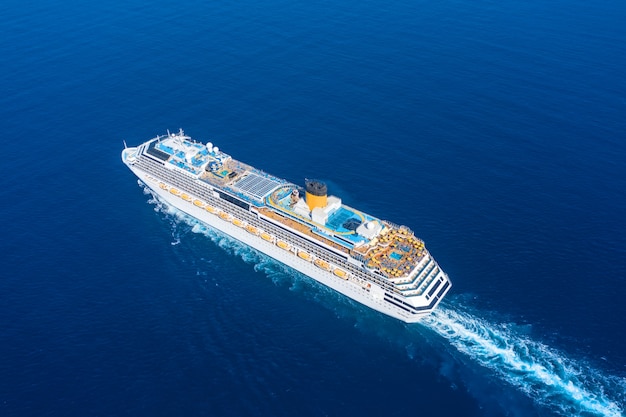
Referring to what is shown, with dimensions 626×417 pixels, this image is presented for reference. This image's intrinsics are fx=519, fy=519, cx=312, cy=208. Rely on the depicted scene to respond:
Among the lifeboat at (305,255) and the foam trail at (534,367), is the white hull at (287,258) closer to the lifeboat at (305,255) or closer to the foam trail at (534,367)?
the lifeboat at (305,255)

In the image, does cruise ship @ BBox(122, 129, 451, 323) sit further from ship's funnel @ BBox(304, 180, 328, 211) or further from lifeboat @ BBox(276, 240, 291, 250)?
ship's funnel @ BBox(304, 180, 328, 211)

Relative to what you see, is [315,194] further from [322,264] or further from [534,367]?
[534,367]

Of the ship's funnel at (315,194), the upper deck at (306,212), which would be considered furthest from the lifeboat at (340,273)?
the ship's funnel at (315,194)

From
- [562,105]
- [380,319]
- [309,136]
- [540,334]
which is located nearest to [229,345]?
[380,319]

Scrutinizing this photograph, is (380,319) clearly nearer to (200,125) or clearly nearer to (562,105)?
(200,125)

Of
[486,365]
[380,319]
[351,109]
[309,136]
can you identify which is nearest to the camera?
[486,365]

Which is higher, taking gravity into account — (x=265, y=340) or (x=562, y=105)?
(x=562, y=105)

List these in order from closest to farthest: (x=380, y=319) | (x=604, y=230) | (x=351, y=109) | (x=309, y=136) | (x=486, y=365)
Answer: (x=486, y=365) < (x=380, y=319) < (x=604, y=230) < (x=309, y=136) < (x=351, y=109)
